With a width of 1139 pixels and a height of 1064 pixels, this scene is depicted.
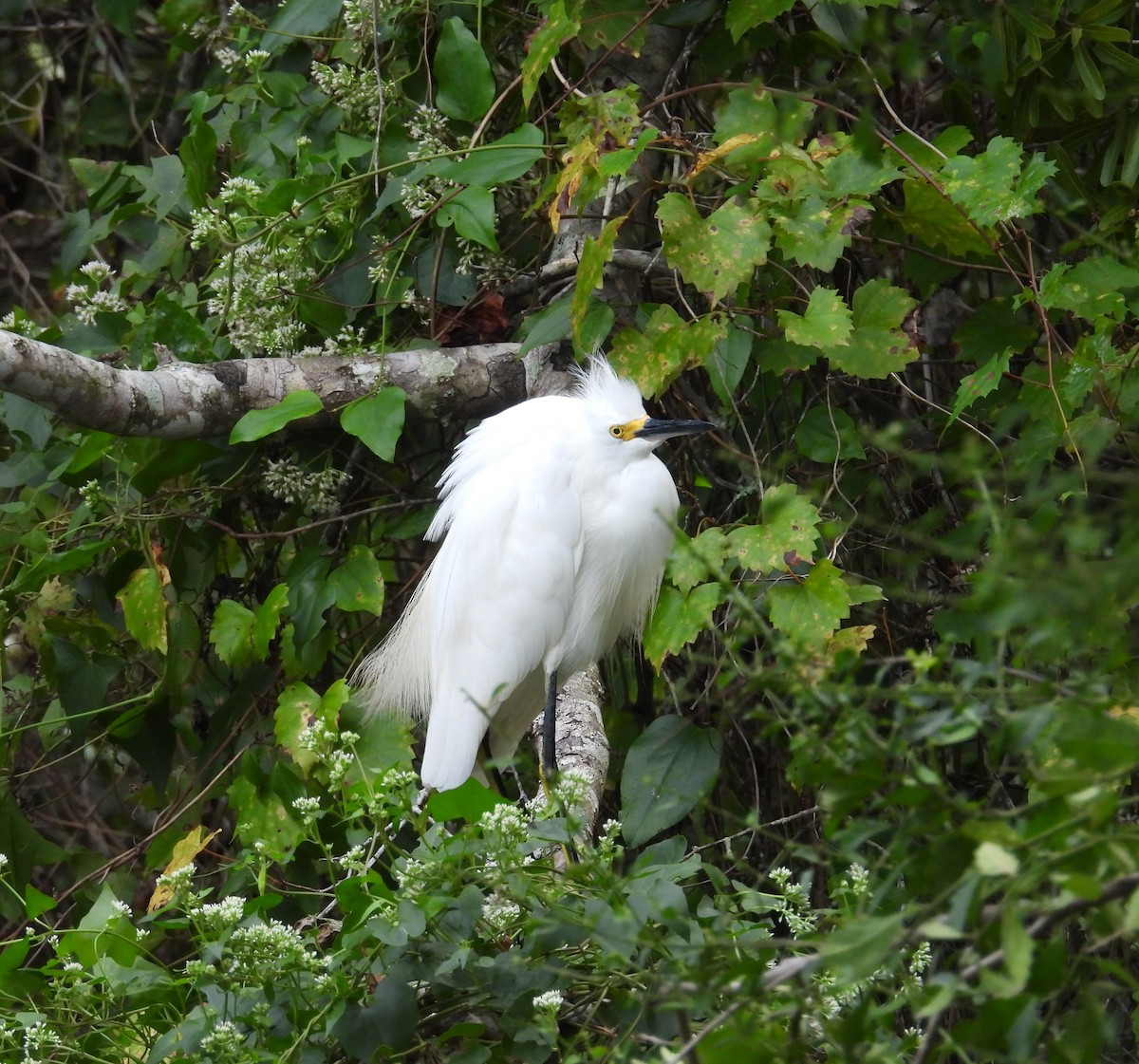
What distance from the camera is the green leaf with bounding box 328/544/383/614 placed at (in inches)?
84.1

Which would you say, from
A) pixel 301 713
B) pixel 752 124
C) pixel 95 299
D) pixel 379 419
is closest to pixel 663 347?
→ pixel 752 124

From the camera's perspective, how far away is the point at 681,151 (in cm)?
193

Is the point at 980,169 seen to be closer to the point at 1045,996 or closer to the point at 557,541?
the point at 557,541

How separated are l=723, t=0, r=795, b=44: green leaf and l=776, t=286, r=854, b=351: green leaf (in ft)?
1.39

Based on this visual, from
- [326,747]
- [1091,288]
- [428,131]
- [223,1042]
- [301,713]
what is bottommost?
[301,713]

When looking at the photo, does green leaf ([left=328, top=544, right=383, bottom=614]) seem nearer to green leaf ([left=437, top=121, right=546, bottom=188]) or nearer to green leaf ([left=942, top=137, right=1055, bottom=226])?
green leaf ([left=437, top=121, right=546, bottom=188])

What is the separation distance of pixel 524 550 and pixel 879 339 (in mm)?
795

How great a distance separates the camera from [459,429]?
2.57 metres

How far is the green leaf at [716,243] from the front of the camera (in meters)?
1.80

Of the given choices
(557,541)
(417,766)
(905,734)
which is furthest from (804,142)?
(905,734)

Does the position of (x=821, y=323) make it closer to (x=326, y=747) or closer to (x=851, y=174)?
(x=851, y=174)

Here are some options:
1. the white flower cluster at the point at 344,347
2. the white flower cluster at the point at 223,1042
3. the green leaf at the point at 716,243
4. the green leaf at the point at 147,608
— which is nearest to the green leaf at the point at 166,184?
the white flower cluster at the point at 344,347

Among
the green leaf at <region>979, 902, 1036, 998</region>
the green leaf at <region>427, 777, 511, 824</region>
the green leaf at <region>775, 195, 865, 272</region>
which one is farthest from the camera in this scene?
the green leaf at <region>775, 195, 865, 272</region>

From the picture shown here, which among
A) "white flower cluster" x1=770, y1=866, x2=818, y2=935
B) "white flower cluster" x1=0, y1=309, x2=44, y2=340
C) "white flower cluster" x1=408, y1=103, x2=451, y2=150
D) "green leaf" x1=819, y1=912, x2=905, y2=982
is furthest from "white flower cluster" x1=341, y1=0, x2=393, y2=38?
"green leaf" x1=819, y1=912, x2=905, y2=982
